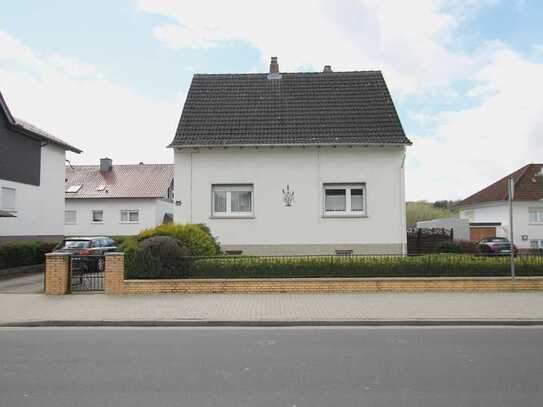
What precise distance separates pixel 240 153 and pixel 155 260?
7818mm

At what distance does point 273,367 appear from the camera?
20.9ft

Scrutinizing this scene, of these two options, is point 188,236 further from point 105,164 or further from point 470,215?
point 470,215

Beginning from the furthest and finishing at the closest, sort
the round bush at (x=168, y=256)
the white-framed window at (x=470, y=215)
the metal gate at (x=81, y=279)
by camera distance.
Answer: the white-framed window at (x=470, y=215) → the metal gate at (x=81, y=279) → the round bush at (x=168, y=256)

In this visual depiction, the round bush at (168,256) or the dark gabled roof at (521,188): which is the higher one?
the dark gabled roof at (521,188)

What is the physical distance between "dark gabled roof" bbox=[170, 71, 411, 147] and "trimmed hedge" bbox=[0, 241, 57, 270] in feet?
24.6

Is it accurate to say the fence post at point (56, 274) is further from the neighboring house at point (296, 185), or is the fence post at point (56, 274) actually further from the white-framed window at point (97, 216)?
the white-framed window at point (97, 216)

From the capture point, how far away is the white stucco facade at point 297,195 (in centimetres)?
1927

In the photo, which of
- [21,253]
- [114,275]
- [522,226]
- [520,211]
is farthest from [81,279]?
[520,211]

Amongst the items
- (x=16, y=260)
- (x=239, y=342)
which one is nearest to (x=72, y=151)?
(x=16, y=260)

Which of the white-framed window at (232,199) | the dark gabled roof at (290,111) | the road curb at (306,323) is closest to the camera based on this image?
the road curb at (306,323)

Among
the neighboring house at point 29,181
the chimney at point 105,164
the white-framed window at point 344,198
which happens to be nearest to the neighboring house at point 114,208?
the chimney at point 105,164

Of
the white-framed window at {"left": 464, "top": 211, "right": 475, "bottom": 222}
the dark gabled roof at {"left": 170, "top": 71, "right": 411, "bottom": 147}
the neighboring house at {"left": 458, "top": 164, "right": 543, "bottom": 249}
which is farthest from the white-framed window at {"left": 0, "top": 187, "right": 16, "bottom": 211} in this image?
the white-framed window at {"left": 464, "top": 211, "right": 475, "bottom": 222}

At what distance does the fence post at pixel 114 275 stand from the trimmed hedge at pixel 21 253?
8243 mm

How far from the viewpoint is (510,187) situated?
12.0 m
